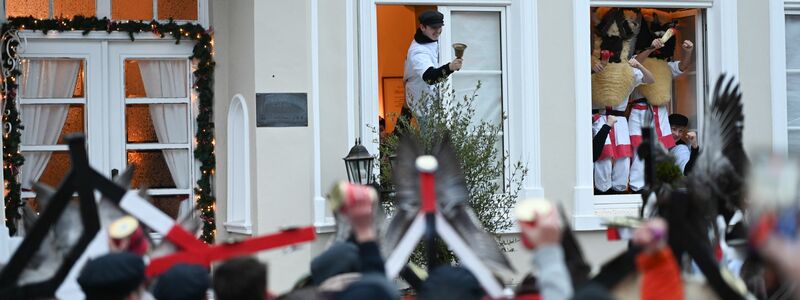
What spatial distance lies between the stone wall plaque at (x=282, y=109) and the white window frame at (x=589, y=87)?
2.61 meters

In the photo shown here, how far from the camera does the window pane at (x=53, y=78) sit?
504 inches

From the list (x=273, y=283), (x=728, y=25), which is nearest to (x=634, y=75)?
(x=728, y=25)

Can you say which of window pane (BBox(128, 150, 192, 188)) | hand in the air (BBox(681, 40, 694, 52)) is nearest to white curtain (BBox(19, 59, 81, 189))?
window pane (BBox(128, 150, 192, 188))

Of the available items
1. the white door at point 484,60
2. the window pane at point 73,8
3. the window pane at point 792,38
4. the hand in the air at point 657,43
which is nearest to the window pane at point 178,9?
the window pane at point 73,8

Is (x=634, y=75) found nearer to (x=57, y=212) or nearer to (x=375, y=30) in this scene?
(x=375, y=30)

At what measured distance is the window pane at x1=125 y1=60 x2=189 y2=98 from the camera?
42.9 ft

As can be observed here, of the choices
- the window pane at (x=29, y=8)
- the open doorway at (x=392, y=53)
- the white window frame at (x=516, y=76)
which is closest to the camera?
the white window frame at (x=516, y=76)

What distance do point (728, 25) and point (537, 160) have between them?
230cm

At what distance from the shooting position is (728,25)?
13.3m

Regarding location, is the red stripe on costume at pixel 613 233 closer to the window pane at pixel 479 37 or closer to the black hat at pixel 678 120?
the window pane at pixel 479 37

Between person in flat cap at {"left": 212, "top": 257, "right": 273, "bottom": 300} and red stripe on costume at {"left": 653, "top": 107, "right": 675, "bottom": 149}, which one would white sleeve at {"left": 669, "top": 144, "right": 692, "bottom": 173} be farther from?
person in flat cap at {"left": 212, "top": 257, "right": 273, "bottom": 300}

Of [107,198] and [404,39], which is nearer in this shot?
[107,198]

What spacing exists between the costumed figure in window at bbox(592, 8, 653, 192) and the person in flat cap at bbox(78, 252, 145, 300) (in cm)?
881

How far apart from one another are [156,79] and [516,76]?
3.31 m
